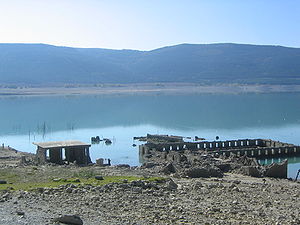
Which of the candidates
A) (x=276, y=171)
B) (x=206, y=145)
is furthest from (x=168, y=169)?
(x=206, y=145)

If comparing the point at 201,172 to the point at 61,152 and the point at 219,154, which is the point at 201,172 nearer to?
the point at 61,152

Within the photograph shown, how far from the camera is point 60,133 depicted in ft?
184

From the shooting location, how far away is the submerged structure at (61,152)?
25.4 metres

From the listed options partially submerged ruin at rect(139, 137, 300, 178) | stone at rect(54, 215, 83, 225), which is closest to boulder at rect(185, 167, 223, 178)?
partially submerged ruin at rect(139, 137, 300, 178)

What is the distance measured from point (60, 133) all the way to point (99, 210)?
44116mm

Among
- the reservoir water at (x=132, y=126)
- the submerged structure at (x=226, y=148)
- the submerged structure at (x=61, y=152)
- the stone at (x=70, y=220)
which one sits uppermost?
the stone at (x=70, y=220)

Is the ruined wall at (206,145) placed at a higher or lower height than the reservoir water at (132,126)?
higher

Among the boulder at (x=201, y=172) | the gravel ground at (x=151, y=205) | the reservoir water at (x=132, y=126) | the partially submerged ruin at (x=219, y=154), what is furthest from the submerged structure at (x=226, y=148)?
the gravel ground at (x=151, y=205)

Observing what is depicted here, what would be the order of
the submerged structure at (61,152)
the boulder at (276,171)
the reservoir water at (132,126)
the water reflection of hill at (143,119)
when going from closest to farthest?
the boulder at (276,171), the submerged structure at (61,152), the reservoir water at (132,126), the water reflection of hill at (143,119)

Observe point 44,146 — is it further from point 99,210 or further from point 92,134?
point 92,134

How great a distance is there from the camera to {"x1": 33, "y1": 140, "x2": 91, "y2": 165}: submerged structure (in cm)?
2539

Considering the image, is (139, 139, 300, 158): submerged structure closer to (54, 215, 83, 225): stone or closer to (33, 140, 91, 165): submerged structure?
(33, 140, 91, 165): submerged structure

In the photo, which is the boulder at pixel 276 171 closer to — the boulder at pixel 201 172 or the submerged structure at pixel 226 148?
the boulder at pixel 201 172

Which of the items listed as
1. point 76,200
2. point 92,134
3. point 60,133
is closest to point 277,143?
point 92,134
